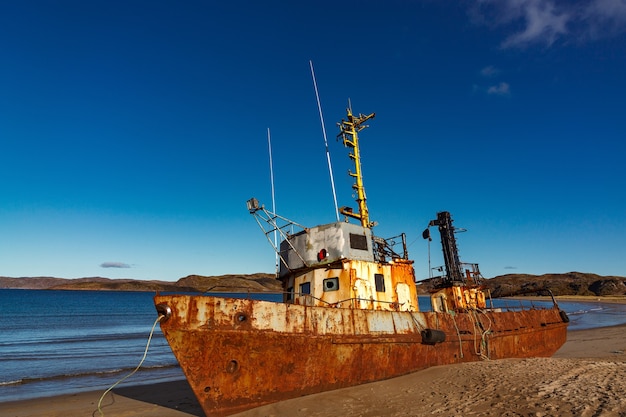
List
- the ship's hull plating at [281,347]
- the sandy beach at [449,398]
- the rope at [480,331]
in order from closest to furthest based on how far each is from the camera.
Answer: the sandy beach at [449,398]
the ship's hull plating at [281,347]
the rope at [480,331]

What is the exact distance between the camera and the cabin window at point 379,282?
1170 cm

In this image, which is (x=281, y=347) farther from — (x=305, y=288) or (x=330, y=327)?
(x=305, y=288)

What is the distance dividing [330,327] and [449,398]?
3144 mm

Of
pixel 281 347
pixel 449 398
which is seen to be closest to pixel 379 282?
pixel 449 398

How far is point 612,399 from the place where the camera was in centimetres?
643

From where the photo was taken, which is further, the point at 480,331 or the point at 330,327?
the point at 480,331

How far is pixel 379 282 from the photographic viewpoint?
38.7ft

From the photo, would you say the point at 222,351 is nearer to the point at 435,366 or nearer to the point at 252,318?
the point at 252,318

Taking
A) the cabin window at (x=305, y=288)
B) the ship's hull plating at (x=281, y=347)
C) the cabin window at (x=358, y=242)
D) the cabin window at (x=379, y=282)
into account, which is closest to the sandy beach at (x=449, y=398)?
the ship's hull plating at (x=281, y=347)

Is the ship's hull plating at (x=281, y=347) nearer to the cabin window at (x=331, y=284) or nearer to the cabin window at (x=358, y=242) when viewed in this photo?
the cabin window at (x=331, y=284)

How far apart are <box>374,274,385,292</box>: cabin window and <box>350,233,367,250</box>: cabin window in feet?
3.48

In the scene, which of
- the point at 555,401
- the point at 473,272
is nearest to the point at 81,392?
the point at 555,401

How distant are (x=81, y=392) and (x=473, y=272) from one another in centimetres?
1798

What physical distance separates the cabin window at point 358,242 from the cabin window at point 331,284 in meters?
1.22
